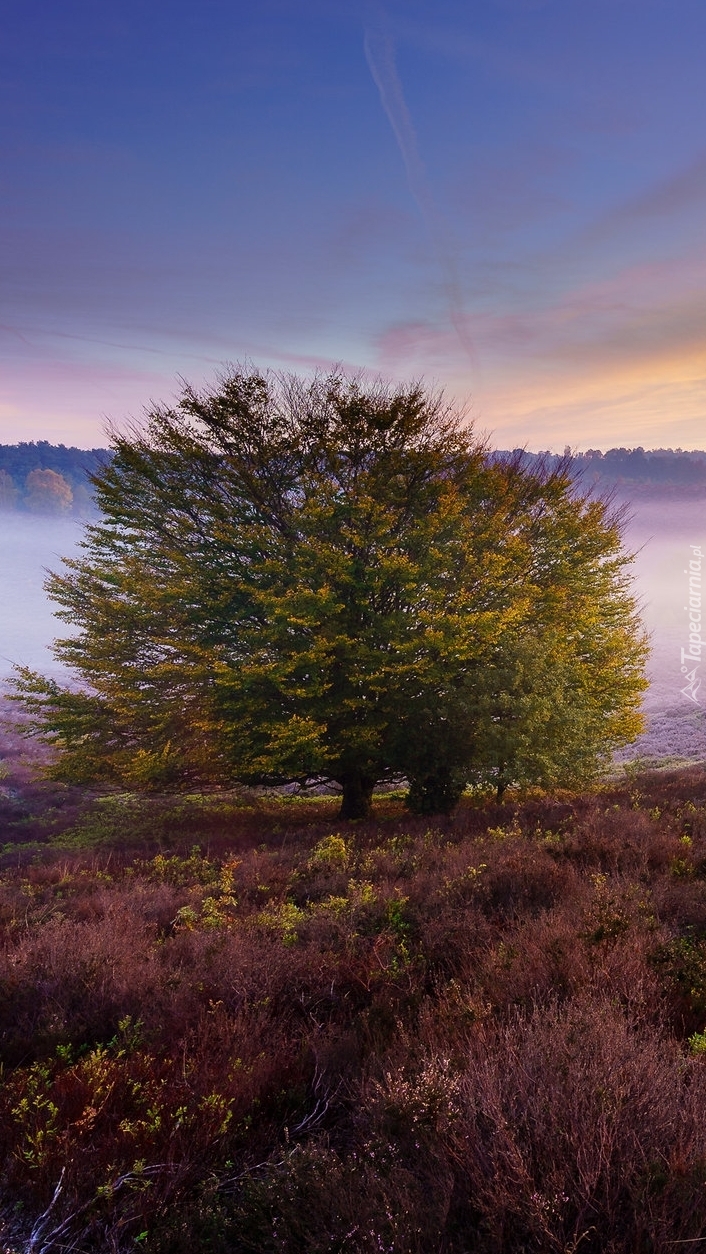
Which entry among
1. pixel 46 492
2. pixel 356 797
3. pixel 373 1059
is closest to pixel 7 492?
pixel 46 492

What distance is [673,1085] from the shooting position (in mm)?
2855

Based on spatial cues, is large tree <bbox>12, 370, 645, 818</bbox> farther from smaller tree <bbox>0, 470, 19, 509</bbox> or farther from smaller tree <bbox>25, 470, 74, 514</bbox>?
smaller tree <bbox>0, 470, 19, 509</bbox>

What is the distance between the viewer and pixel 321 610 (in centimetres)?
1512

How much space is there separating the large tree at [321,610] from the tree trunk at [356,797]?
159mm

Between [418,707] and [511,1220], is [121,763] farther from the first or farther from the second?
[511,1220]

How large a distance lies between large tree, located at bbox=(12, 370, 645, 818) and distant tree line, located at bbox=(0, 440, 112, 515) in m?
151

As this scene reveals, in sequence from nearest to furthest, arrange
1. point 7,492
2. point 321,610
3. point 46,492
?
1. point 321,610
2. point 7,492
3. point 46,492

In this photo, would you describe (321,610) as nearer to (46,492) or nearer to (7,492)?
(46,492)

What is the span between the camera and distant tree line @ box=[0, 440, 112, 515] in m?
156

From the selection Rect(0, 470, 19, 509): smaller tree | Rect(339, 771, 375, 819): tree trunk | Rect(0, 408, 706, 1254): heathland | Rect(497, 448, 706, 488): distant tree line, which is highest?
Rect(497, 448, 706, 488): distant tree line

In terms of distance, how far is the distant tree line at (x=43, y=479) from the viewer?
155875 mm

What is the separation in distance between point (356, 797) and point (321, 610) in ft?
22.8

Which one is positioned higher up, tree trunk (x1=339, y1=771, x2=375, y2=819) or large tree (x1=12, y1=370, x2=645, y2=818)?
Result: large tree (x1=12, y1=370, x2=645, y2=818)

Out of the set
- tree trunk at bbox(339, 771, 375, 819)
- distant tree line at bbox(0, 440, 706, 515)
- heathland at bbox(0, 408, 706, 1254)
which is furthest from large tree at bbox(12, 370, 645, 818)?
distant tree line at bbox(0, 440, 706, 515)
